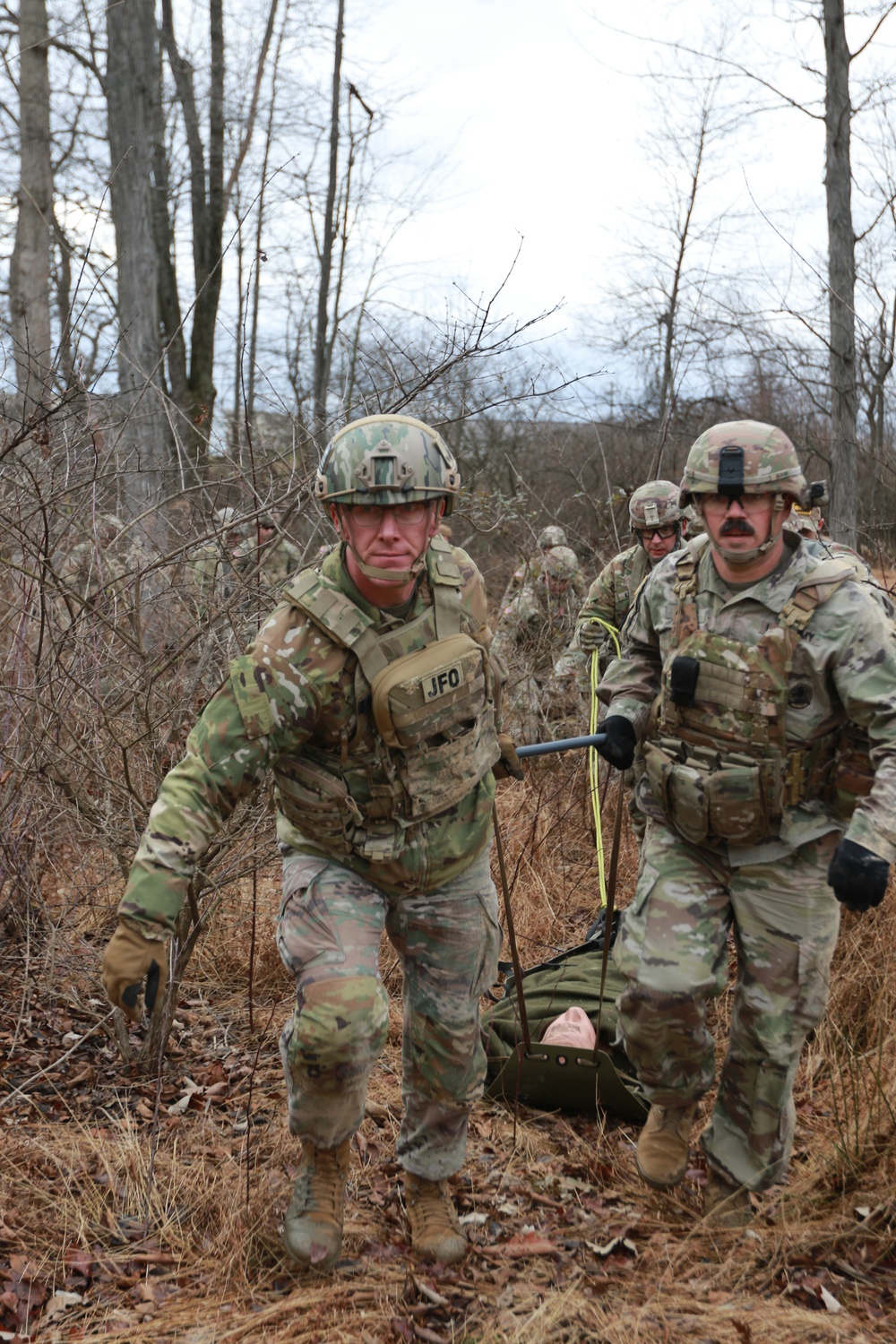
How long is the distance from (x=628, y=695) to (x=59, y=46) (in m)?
11.5

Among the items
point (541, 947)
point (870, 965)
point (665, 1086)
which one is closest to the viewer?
point (665, 1086)

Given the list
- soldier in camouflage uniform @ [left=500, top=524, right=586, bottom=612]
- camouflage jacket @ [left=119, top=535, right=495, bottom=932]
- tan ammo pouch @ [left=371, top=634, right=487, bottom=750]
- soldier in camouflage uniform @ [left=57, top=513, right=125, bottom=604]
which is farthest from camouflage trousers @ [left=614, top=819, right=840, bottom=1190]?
soldier in camouflage uniform @ [left=500, top=524, right=586, bottom=612]

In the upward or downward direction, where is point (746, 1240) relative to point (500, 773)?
downward

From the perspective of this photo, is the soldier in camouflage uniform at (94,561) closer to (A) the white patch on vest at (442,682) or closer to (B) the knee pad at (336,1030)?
(A) the white patch on vest at (442,682)

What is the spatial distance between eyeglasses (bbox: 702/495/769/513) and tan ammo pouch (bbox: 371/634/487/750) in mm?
855

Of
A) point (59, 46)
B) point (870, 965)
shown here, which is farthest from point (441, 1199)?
point (59, 46)

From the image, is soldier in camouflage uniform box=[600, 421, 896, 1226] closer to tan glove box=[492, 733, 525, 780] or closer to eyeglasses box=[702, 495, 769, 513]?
eyeglasses box=[702, 495, 769, 513]

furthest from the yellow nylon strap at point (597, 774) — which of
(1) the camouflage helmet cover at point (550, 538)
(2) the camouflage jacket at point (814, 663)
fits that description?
(1) the camouflage helmet cover at point (550, 538)

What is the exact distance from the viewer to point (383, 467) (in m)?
2.85

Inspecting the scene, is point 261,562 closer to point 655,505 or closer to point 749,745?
point 749,745

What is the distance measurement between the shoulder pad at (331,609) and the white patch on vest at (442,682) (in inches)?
8.1

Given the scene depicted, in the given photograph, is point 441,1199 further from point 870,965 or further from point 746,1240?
point 870,965

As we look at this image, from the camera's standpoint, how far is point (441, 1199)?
3.12m

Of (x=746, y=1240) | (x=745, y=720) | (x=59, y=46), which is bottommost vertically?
(x=746, y=1240)
